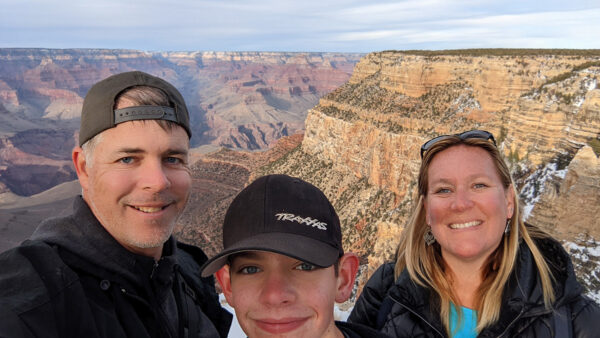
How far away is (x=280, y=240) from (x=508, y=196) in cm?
258

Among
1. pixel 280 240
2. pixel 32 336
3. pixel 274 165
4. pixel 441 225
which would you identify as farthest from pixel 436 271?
pixel 274 165

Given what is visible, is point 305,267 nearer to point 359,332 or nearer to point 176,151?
point 359,332

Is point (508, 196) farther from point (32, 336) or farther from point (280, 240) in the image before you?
point (32, 336)

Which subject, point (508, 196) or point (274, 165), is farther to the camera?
point (274, 165)

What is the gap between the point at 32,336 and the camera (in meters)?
1.96

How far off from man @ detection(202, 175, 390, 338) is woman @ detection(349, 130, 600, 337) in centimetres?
166

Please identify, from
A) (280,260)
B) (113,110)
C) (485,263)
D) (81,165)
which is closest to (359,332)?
(280,260)

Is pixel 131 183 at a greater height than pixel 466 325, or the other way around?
pixel 131 183

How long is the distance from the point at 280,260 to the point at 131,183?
4.61 feet

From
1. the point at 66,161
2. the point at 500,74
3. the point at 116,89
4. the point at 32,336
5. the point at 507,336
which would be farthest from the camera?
the point at 66,161

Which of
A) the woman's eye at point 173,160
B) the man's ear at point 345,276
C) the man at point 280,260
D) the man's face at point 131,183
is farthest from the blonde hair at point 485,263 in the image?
the man's face at point 131,183

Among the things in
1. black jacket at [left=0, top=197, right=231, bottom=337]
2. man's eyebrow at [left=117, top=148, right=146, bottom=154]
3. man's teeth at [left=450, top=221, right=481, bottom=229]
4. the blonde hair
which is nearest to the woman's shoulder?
the blonde hair

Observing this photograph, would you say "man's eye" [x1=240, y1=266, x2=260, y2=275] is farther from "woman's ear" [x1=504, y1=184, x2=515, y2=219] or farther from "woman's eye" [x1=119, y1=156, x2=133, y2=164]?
"woman's ear" [x1=504, y1=184, x2=515, y2=219]

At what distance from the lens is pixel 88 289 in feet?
8.00
